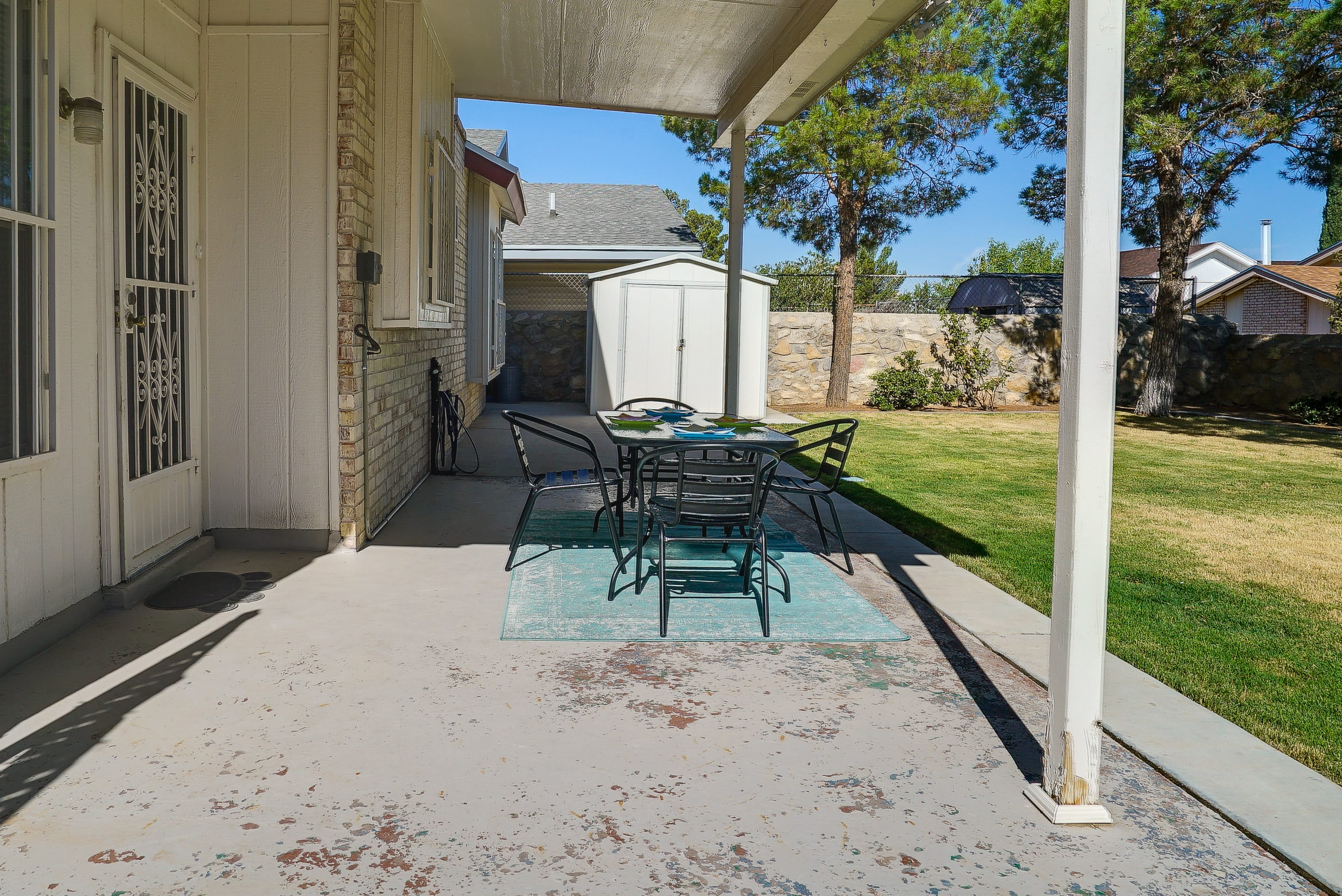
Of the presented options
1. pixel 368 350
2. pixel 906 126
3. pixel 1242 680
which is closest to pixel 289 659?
pixel 368 350

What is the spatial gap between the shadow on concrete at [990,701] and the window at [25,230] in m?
3.12

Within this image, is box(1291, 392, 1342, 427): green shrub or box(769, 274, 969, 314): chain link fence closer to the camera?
box(1291, 392, 1342, 427): green shrub

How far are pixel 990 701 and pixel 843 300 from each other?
1307 centimetres

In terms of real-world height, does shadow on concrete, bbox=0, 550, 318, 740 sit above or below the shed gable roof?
below

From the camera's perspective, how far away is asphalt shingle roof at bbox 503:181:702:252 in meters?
17.9

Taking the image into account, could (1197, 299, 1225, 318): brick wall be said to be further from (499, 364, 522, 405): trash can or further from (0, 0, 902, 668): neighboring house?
(0, 0, 902, 668): neighboring house

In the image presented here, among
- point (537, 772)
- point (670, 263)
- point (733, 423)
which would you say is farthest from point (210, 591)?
point (670, 263)

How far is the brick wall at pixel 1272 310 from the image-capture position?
1101 inches

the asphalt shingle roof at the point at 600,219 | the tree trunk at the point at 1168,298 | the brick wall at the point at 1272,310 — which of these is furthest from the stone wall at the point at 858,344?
the brick wall at the point at 1272,310

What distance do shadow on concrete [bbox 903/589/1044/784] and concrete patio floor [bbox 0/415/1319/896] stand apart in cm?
1

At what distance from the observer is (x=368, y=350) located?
16.8 feet

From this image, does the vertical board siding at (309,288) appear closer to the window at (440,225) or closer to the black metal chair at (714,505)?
the window at (440,225)

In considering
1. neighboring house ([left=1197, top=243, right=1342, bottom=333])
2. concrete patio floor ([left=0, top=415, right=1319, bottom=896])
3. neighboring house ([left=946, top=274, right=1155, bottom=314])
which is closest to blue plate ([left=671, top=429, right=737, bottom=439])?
concrete patio floor ([left=0, top=415, right=1319, bottom=896])

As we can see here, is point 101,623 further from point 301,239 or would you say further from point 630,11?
point 630,11
